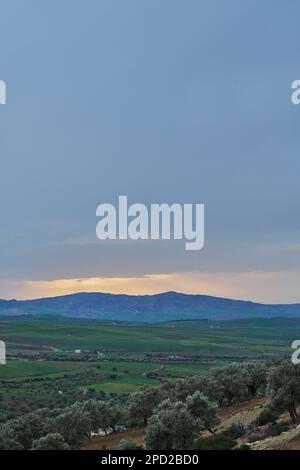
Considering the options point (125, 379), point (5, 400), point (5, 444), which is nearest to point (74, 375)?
point (125, 379)

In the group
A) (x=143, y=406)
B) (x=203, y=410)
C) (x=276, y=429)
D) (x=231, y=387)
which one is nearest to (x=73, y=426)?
(x=143, y=406)

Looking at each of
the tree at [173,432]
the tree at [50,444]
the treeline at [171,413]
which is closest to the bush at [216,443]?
the treeline at [171,413]

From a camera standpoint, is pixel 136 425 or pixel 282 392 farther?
pixel 136 425

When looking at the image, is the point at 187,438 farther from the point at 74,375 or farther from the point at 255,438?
the point at 74,375

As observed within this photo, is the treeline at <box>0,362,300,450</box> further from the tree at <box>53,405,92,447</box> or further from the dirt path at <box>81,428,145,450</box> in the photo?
the dirt path at <box>81,428,145,450</box>

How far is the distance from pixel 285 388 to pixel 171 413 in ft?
32.8

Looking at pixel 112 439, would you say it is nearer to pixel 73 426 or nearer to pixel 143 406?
pixel 73 426

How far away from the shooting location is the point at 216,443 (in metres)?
38.3

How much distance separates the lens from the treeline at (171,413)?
3706 cm

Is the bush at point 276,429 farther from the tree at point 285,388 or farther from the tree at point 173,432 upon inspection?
the tree at point 173,432

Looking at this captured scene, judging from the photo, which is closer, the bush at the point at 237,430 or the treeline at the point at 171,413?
the treeline at the point at 171,413

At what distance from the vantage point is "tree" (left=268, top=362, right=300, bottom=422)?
135 ft
